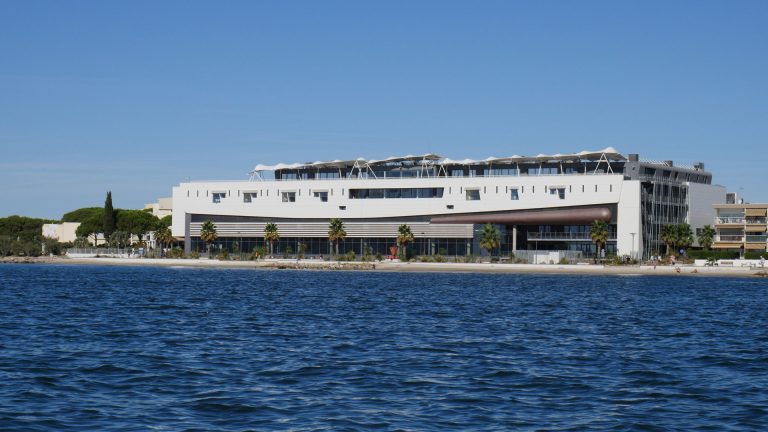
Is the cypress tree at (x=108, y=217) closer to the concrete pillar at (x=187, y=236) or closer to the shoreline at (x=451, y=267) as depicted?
the shoreline at (x=451, y=267)

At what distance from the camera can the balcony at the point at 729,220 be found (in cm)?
14388

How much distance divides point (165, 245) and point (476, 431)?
156 meters

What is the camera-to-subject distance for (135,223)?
196875 millimetres

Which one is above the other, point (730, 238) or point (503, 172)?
point (503, 172)

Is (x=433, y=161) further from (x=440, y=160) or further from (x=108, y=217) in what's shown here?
(x=108, y=217)

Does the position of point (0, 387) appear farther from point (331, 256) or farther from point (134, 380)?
point (331, 256)

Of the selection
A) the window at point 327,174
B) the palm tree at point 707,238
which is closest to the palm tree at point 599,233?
the palm tree at point 707,238

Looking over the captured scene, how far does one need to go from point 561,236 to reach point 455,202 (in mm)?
15468

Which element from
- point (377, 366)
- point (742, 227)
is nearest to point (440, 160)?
point (742, 227)

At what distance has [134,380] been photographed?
2906cm

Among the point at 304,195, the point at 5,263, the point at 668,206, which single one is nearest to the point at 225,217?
the point at 304,195

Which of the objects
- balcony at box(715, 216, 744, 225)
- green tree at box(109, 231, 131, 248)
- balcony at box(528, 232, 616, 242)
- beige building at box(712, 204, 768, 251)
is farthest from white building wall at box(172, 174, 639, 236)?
green tree at box(109, 231, 131, 248)

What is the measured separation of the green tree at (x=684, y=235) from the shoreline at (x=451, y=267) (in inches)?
580

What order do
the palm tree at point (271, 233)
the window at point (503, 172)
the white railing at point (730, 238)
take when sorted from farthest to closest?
1. the palm tree at point (271, 233)
2. the window at point (503, 172)
3. the white railing at point (730, 238)
